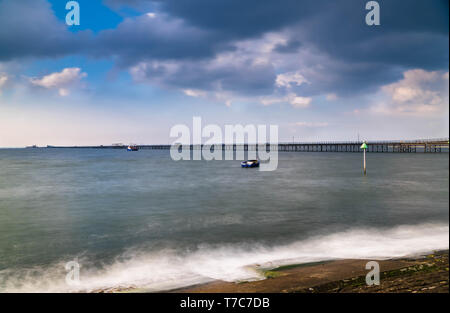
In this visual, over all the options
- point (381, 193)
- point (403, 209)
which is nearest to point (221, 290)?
point (403, 209)

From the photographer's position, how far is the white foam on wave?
37.5ft

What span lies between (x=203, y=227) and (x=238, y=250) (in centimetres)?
522

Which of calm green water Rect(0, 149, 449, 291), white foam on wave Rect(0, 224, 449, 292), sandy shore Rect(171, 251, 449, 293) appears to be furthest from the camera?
calm green water Rect(0, 149, 449, 291)

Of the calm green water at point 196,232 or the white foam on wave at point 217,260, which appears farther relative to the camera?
the calm green water at point 196,232

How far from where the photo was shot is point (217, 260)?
13.7 m

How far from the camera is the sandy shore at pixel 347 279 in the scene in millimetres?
8367

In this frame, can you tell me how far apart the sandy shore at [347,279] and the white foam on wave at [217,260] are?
948 millimetres
